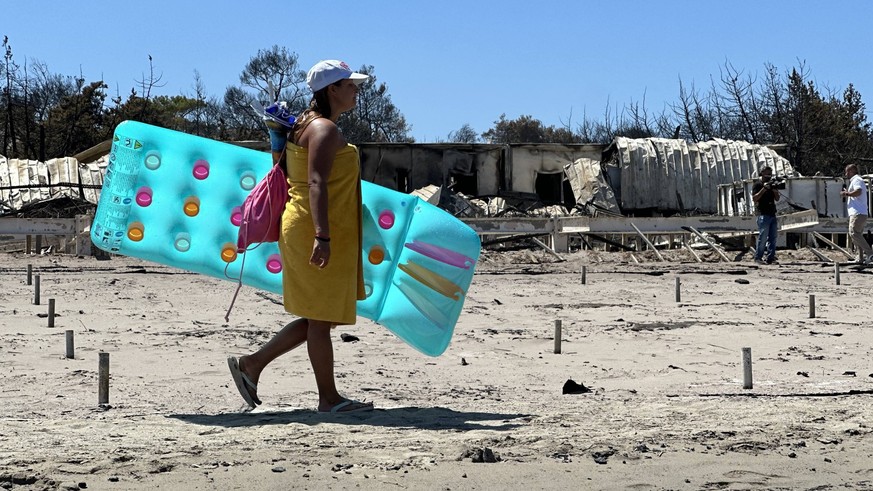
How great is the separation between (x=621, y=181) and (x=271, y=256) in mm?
25651

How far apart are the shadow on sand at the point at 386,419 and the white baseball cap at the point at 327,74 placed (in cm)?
157

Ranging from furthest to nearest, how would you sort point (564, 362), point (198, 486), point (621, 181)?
point (621, 181), point (564, 362), point (198, 486)

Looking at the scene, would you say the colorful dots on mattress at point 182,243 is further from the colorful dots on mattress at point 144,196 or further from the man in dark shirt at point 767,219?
the man in dark shirt at point 767,219

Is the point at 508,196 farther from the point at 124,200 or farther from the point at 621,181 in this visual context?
the point at 124,200

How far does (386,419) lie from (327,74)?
5.45ft

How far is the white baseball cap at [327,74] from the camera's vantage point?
19.0 feet

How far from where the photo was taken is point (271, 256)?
656 cm

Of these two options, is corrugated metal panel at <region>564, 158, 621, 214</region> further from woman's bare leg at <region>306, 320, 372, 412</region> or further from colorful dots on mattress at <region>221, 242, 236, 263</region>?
woman's bare leg at <region>306, 320, 372, 412</region>

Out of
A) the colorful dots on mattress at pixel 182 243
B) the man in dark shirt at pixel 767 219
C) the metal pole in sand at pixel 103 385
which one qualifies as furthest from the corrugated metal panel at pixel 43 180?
the metal pole in sand at pixel 103 385

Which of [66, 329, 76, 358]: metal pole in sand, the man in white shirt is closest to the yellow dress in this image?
[66, 329, 76, 358]: metal pole in sand

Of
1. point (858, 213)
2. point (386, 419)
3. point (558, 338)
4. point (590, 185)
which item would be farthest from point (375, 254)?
point (590, 185)

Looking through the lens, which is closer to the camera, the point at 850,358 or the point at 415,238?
the point at 415,238

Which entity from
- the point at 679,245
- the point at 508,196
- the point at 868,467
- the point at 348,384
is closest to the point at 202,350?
the point at 348,384

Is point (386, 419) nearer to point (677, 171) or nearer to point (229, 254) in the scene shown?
point (229, 254)
